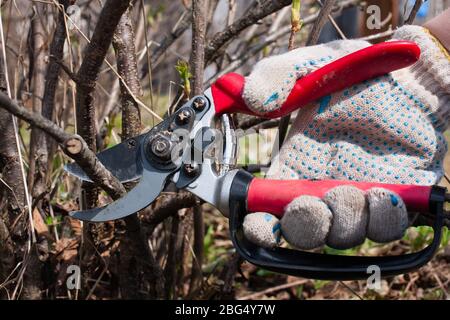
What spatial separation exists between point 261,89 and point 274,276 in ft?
3.78

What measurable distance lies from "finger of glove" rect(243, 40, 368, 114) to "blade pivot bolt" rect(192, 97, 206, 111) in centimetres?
9

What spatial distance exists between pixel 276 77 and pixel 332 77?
0.35 feet

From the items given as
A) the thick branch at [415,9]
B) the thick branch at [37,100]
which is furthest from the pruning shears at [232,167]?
the thick branch at [37,100]

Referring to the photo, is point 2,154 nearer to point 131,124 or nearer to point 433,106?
point 131,124

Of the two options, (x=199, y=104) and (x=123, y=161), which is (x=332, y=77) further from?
(x=123, y=161)

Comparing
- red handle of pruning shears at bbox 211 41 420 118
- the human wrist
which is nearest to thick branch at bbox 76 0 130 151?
red handle of pruning shears at bbox 211 41 420 118

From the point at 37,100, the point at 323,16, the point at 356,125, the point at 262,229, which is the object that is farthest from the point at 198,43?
the point at 37,100

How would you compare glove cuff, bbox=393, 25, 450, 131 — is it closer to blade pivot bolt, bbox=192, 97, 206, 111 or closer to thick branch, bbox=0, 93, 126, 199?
blade pivot bolt, bbox=192, 97, 206, 111

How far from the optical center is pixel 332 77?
1332 millimetres

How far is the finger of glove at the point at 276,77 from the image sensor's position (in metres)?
1.31

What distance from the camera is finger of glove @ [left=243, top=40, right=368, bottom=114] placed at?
131 cm

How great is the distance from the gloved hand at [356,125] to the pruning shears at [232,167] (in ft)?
0.10

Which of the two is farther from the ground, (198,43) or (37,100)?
(198,43)

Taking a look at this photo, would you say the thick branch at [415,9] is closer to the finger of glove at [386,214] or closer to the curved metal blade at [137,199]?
the finger of glove at [386,214]
